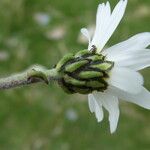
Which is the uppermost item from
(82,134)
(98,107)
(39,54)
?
(39,54)

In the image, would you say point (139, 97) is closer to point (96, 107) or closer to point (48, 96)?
point (96, 107)

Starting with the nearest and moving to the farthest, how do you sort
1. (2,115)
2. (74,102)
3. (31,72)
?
(31,72) < (2,115) < (74,102)

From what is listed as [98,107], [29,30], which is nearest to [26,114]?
[29,30]

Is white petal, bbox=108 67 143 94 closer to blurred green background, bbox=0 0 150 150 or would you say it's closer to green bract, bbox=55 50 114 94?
green bract, bbox=55 50 114 94

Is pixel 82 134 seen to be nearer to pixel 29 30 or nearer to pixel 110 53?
pixel 29 30

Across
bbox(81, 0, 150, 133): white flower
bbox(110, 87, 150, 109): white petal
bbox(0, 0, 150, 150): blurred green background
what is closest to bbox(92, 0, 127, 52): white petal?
bbox(81, 0, 150, 133): white flower

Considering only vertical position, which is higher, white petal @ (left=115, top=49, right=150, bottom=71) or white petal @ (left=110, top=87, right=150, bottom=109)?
white petal @ (left=115, top=49, right=150, bottom=71)

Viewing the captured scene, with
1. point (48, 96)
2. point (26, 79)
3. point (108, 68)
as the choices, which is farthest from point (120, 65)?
point (48, 96)
